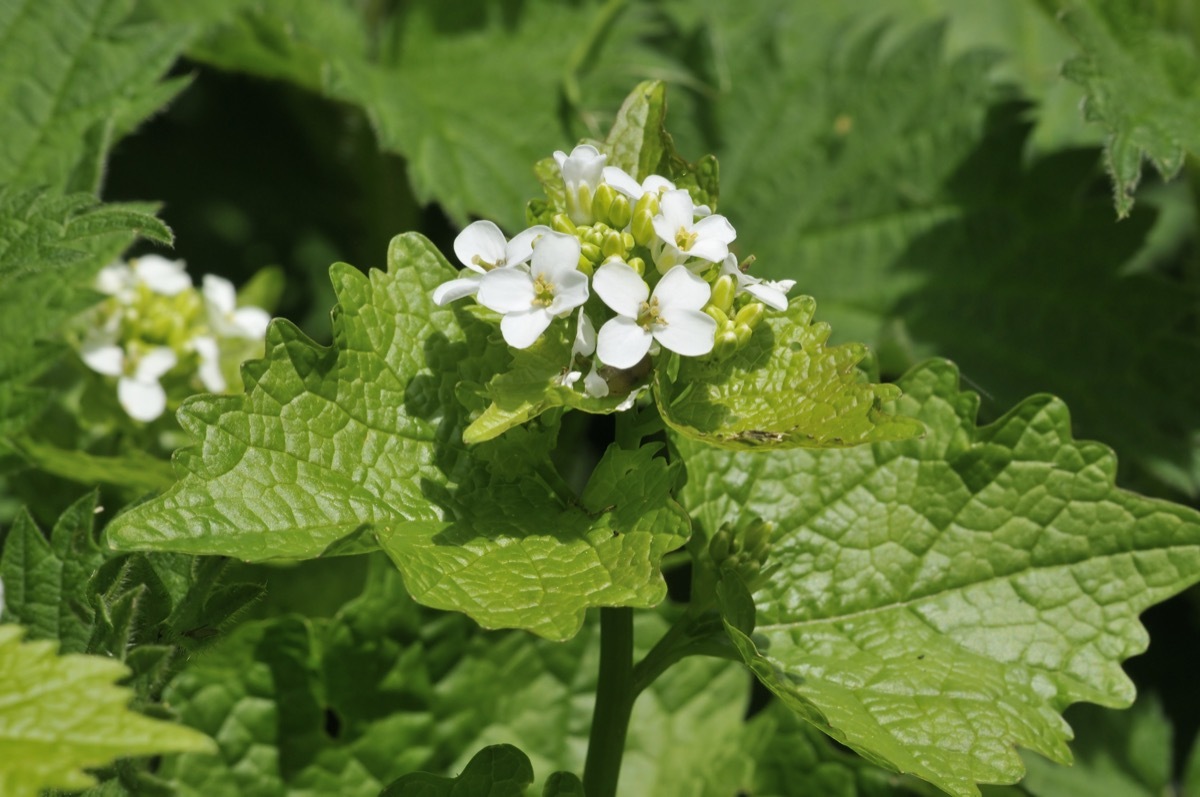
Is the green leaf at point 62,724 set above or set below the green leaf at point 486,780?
above

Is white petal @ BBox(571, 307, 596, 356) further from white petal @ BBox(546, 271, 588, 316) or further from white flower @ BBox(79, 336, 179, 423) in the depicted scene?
white flower @ BBox(79, 336, 179, 423)

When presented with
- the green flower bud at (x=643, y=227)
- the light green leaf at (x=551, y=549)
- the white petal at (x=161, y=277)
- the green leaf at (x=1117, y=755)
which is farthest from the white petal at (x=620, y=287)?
the green leaf at (x=1117, y=755)

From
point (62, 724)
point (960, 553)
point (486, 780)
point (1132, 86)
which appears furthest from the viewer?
point (1132, 86)

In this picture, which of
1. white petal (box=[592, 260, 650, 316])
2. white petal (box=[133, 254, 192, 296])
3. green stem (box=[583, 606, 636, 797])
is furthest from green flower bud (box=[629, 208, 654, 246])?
white petal (box=[133, 254, 192, 296])

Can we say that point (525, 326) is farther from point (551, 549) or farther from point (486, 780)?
point (486, 780)

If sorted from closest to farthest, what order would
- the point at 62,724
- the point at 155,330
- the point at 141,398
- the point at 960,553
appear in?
the point at 62,724 → the point at 960,553 → the point at 141,398 → the point at 155,330

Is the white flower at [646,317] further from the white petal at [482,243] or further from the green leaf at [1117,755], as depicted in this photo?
the green leaf at [1117,755]

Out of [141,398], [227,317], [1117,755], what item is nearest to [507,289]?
[141,398]
